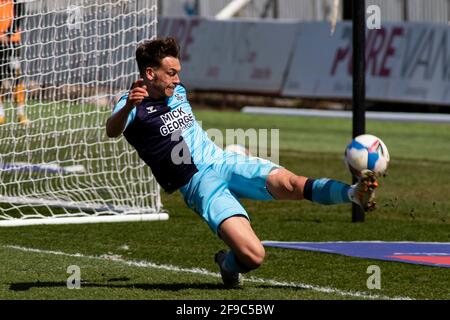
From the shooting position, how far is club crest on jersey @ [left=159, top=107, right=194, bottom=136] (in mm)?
8688

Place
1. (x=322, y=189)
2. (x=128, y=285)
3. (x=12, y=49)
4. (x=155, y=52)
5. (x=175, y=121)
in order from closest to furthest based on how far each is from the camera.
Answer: (x=322, y=189) < (x=128, y=285) < (x=155, y=52) < (x=175, y=121) < (x=12, y=49)

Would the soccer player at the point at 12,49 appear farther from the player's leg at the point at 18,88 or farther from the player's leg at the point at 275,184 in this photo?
the player's leg at the point at 275,184

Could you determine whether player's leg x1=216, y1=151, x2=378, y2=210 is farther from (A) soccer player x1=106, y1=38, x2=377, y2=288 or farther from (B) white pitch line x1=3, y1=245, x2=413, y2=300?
(B) white pitch line x1=3, y1=245, x2=413, y2=300

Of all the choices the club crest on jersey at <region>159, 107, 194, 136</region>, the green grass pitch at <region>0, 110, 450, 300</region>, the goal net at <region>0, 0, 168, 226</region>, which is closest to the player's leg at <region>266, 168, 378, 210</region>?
the green grass pitch at <region>0, 110, 450, 300</region>

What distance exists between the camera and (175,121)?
28.7 ft

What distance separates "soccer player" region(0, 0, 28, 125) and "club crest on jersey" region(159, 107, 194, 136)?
14.3 feet

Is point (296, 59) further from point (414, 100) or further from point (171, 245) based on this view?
point (171, 245)

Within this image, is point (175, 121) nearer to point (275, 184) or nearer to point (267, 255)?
point (275, 184)

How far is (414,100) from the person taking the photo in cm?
2322

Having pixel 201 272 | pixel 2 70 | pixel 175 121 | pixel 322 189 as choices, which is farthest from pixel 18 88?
pixel 322 189

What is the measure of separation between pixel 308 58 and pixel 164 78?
1629cm

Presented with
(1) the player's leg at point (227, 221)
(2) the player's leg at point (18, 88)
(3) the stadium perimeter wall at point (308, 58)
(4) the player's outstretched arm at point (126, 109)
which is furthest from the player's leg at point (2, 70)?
(3) the stadium perimeter wall at point (308, 58)

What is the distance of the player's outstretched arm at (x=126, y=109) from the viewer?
8.25 m

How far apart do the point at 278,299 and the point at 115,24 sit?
593cm
